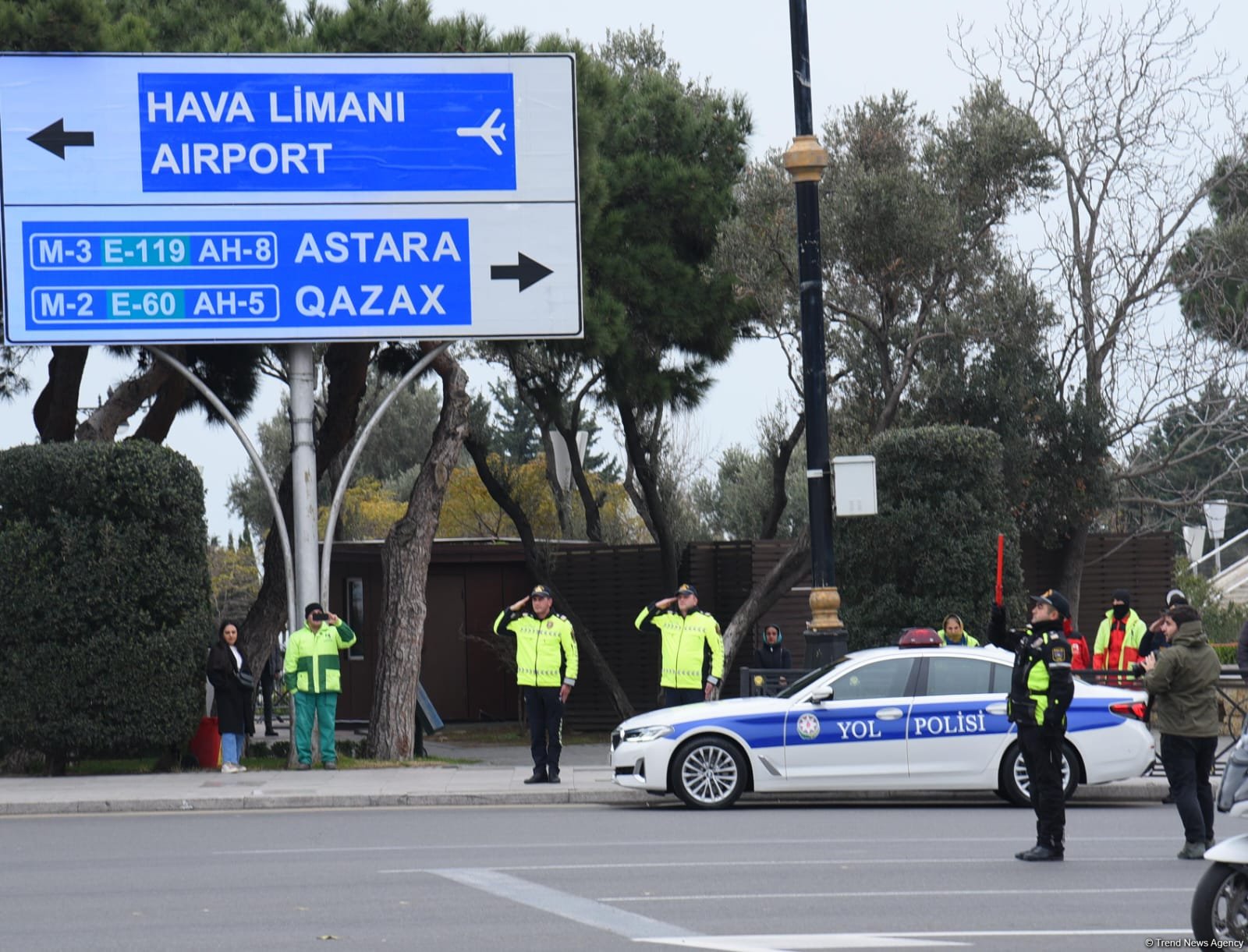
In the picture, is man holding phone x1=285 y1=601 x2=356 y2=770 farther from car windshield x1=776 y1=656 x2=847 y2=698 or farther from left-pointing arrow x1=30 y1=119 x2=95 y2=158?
left-pointing arrow x1=30 y1=119 x2=95 y2=158

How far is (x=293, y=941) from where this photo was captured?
27.8ft

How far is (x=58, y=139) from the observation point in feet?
59.9

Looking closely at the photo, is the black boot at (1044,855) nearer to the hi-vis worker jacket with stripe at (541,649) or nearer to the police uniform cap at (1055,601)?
the police uniform cap at (1055,601)

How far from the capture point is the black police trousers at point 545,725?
56.1 feet

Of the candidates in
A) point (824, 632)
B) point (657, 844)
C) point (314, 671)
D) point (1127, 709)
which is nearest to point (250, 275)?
point (314, 671)

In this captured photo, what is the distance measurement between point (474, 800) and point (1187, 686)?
7.04 metres

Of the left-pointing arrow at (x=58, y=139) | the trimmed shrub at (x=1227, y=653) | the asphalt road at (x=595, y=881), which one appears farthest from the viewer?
the trimmed shrub at (x=1227, y=653)

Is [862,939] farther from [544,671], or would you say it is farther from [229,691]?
[229,691]

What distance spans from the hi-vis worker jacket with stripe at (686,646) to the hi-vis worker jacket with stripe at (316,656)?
3328 mm

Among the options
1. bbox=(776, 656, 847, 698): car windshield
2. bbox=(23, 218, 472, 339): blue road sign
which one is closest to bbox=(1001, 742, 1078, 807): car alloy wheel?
bbox=(776, 656, 847, 698): car windshield

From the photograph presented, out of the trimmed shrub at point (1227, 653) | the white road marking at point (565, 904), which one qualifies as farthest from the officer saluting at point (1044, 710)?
the trimmed shrub at point (1227, 653)

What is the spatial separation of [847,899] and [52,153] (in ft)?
41.2

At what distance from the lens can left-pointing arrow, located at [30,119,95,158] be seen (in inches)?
717

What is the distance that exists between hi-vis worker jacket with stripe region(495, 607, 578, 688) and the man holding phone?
6.25 feet
